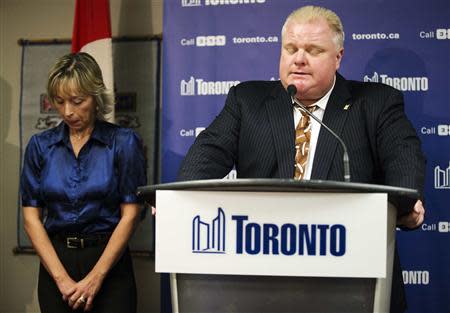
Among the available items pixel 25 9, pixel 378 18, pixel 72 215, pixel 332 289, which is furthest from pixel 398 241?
pixel 25 9

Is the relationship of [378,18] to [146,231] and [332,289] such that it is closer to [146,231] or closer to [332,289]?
[146,231]

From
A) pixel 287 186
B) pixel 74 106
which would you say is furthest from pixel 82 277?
pixel 287 186

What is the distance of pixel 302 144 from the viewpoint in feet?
6.64

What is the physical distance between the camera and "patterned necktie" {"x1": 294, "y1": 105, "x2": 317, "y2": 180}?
199 cm

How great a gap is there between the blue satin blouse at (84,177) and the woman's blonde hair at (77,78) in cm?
15

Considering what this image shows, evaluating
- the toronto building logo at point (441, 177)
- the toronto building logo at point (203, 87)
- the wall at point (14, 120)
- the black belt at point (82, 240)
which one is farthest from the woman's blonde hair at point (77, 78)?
the toronto building logo at point (441, 177)

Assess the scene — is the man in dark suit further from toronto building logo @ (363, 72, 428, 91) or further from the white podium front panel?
toronto building logo @ (363, 72, 428, 91)

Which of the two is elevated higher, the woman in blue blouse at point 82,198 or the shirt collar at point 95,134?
the shirt collar at point 95,134

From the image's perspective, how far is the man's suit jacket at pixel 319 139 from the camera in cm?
197

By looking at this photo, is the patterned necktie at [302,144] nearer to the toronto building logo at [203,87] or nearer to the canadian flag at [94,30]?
the toronto building logo at [203,87]

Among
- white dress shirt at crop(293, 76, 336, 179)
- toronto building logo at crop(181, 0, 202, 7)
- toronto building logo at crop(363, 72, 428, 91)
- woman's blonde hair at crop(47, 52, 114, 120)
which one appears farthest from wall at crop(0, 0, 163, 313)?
white dress shirt at crop(293, 76, 336, 179)

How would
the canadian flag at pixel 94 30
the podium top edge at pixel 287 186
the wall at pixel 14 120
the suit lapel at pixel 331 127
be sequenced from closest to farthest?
1. the podium top edge at pixel 287 186
2. the suit lapel at pixel 331 127
3. the canadian flag at pixel 94 30
4. the wall at pixel 14 120

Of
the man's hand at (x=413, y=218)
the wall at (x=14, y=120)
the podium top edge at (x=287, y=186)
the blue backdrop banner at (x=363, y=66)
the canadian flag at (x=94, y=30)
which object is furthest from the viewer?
the wall at (x=14, y=120)

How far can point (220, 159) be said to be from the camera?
2.09 metres
